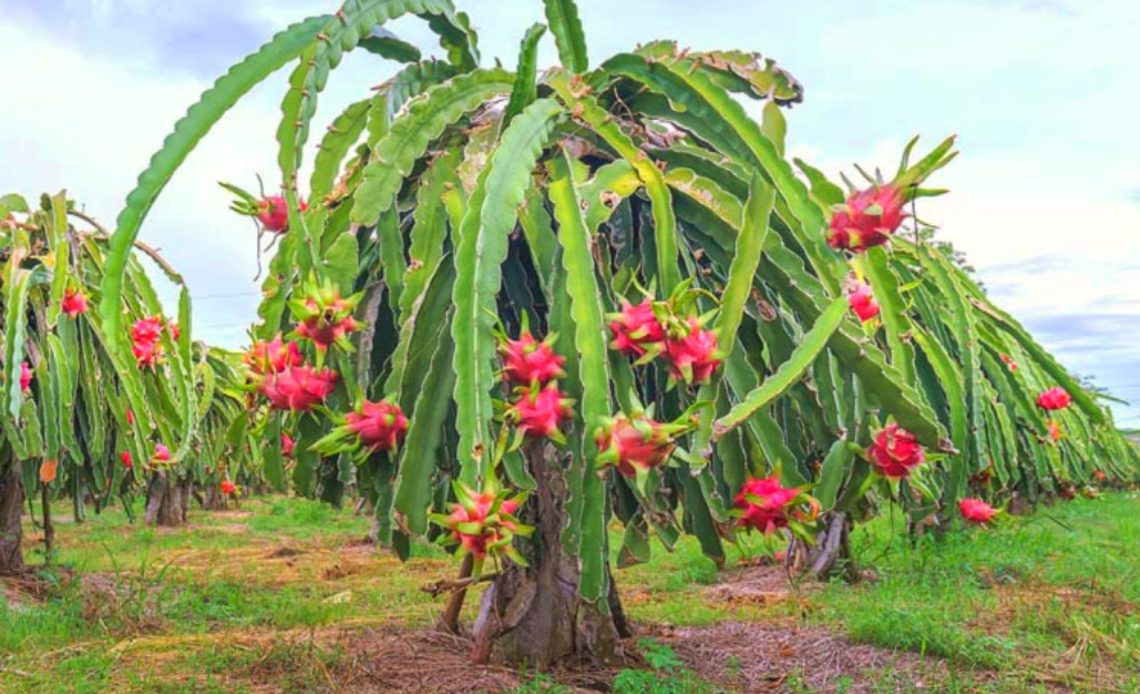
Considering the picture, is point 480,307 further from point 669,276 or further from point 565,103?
point 565,103

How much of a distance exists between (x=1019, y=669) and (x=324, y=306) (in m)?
3.35

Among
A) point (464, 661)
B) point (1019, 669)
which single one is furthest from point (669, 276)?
point (1019, 669)

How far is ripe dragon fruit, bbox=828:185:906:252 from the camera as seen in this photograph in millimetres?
2168

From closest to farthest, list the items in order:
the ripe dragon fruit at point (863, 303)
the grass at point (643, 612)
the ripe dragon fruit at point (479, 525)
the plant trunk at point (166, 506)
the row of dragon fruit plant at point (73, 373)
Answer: the ripe dragon fruit at point (479, 525) → the ripe dragon fruit at point (863, 303) → the grass at point (643, 612) → the row of dragon fruit plant at point (73, 373) → the plant trunk at point (166, 506)

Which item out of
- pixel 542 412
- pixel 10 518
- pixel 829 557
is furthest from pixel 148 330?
pixel 829 557

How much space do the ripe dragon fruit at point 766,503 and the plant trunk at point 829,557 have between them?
174 inches

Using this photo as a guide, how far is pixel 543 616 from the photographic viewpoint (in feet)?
11.5

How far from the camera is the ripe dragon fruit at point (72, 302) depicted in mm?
5108

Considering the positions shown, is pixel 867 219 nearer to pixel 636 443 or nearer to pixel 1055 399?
pixel 636 443

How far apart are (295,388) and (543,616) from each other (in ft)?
5.06

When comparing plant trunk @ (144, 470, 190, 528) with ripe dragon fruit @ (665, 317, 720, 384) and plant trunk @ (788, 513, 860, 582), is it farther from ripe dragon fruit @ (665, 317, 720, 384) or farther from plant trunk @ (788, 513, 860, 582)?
ripe dragon fruit @ (665, 317, 720, 384)

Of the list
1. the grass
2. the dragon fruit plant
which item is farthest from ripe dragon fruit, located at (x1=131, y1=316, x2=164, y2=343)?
the dragon fruit plant

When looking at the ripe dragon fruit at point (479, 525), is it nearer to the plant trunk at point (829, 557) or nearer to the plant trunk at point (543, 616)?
the plant trunk at point (543, 616)

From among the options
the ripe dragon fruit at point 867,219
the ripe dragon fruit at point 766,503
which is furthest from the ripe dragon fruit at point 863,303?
the ripe dragon fruit at point 766,503
